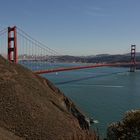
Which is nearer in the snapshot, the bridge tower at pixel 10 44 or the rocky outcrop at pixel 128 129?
the rocky outcrop at pixel 128 129

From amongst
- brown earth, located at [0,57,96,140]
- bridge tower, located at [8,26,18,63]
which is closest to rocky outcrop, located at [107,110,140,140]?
brown earth, located at [0,57,96,140]

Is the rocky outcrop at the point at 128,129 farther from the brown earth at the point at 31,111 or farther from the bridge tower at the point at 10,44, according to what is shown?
the bridge tower at the point at 10,44

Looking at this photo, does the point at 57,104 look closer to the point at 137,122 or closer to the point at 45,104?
the point at 45,104

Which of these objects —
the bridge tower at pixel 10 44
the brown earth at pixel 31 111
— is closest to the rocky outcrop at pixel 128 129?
the brown earth at pixel 31 111

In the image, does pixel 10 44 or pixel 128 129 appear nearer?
pixel 128 129

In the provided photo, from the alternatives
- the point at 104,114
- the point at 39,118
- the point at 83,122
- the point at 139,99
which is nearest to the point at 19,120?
the point at 39,118

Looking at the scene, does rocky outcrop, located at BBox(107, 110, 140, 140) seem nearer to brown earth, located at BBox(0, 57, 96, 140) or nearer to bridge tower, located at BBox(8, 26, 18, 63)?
brown earth, located at BBox(0, 57, 96, 140)
